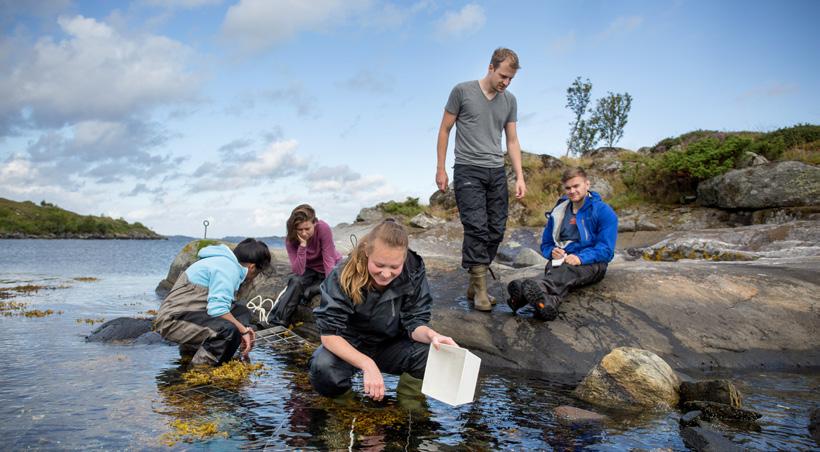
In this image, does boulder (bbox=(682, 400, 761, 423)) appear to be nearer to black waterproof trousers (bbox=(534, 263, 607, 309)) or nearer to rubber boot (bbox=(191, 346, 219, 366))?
black waterproof trousers (bbox=(534, 263, 607, 309))

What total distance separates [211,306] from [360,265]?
2.24 m

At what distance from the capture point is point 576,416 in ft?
13.4

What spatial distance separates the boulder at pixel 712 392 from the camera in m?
4.23

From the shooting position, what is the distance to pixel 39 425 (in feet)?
12.1

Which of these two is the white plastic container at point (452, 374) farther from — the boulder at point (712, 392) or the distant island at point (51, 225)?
the distant island at point (51, 225)

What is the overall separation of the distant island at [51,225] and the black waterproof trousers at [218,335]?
124 metres

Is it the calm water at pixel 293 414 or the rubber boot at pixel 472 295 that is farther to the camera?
the rubber boot at pixel 472 295

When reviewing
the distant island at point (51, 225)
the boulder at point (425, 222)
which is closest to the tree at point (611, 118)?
the boulder at point (425, 222)

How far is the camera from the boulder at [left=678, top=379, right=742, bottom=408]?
13.9ft

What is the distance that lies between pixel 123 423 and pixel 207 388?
0.95 meters

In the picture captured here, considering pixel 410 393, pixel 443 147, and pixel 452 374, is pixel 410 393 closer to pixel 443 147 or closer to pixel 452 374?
pixel 452 374

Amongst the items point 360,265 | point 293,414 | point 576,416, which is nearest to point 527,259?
point 576,416

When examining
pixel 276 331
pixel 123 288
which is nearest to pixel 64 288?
pixel 123 288

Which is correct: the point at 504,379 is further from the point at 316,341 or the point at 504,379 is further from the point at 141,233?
the point at 141,233
